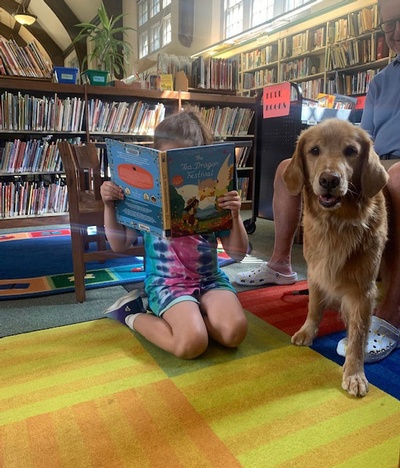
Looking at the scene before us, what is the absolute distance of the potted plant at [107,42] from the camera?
163 inches

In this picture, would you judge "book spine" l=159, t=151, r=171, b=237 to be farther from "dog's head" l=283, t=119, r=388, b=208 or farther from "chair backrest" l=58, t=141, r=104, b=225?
"chair backrest" l=58, t=141, r=104, b=225

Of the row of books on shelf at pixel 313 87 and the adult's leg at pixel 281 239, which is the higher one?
the row of books on shelf at pixel 313 87

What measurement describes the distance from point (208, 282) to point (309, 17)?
4718 mm

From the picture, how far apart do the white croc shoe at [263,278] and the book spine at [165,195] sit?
2.45ft

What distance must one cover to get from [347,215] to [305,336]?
16.0 inches

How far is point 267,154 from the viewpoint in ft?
8.96

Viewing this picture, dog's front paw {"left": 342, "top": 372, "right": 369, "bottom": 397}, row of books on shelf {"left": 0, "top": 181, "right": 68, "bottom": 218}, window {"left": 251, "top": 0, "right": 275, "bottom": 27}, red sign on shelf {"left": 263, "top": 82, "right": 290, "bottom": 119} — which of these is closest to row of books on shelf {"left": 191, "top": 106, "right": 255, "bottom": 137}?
red sign on shelf {"left": 263, "top": 82, "right": 290, "bottom": 119}

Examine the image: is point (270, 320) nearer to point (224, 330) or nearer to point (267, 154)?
point (224, 330)

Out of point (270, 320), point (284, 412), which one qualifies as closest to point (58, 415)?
point (284, 412)

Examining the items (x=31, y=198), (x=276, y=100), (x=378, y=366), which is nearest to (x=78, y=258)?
(x=378, y=366)

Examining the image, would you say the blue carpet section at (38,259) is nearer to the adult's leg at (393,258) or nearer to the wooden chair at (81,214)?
the wooden chair at (81,214)

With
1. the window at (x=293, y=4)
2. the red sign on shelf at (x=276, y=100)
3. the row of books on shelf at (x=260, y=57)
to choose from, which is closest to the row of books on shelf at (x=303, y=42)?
the row of books on shelf at (x=260, y=57)

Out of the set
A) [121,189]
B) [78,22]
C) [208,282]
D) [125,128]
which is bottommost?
[208,282]

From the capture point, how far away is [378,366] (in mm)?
1104
